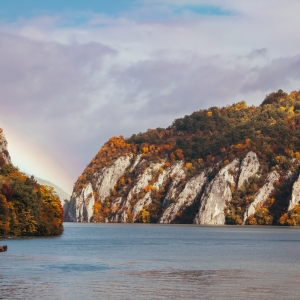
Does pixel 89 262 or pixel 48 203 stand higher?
pixel 48 203

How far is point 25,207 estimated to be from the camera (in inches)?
4035

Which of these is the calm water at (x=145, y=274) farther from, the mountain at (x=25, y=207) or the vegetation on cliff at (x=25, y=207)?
the mountain at (x=25, y=207)

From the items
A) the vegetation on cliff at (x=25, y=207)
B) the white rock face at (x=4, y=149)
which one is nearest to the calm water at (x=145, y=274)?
the vegetation on cliff at (x=25, y=207)

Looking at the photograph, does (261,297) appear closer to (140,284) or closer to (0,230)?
(140,284)

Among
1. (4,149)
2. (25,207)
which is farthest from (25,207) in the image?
(4,149)

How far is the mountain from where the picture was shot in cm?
9975

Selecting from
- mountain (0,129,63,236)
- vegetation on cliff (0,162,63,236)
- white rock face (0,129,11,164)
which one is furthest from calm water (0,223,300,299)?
white rock face (0,129,11,164)

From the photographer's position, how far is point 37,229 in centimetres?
11119

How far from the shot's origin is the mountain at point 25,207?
99.8 m

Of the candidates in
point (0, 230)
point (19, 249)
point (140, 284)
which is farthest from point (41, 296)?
point (0, 230)

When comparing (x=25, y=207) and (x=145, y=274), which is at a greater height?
(x=25, y=207)

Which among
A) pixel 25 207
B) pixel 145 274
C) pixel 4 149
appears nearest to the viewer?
pixel 145 274

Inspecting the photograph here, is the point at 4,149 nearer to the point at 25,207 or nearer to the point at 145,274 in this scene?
the point at 25,207

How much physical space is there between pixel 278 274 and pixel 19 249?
108ft
